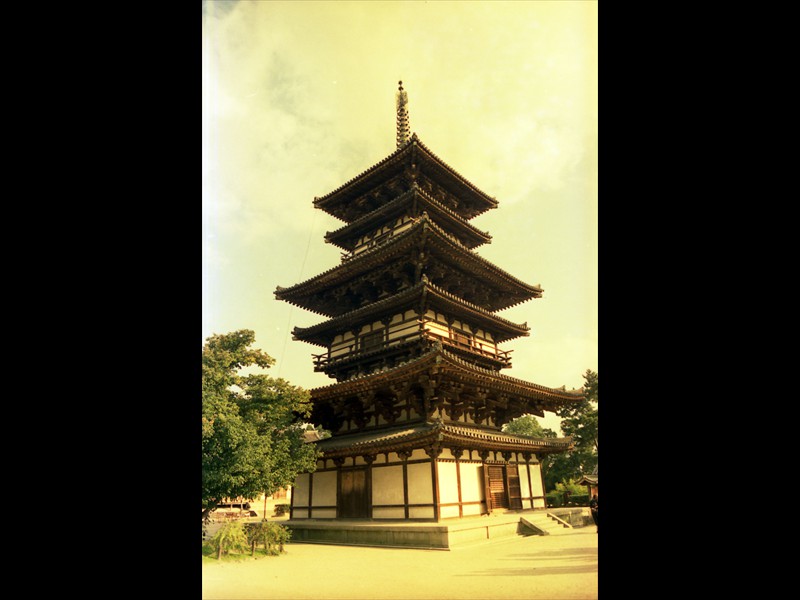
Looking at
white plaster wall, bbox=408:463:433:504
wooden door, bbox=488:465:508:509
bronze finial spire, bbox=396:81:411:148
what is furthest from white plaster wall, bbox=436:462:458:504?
bronze finial spire, bbox=396:81:411:148

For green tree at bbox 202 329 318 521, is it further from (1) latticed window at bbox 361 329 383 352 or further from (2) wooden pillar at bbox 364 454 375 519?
(1) latticed window at bbox 361 329 383 352

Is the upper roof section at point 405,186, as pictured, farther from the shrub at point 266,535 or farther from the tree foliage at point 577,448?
the tree foliage at point 577,448

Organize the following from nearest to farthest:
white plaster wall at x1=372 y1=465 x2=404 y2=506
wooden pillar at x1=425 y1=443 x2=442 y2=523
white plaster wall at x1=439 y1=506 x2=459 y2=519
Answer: wooden pillar at x1=425 y1=443 x2=442 y2=523 < white plaster wall at x1=439 y1=506 x2=459 y2=519 < white plaster wall at x1=372 y1=465 x2=404 y2=506

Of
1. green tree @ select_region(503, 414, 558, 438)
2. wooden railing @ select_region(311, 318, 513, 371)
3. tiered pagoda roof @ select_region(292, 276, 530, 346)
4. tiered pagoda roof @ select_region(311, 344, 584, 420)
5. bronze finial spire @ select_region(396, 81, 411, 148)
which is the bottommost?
green tree @ select_region(503, 414, 558, 438)

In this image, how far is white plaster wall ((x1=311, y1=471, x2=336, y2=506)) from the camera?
56.4 feet

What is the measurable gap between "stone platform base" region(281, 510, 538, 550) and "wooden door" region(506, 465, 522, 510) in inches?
17.6

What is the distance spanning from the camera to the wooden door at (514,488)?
17.0 m

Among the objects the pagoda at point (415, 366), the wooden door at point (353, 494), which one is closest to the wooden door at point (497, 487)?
the pagoda at point (415, 366)

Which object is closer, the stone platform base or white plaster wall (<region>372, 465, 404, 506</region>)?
the stone platform base

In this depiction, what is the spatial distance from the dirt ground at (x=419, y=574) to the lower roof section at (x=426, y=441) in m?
2.92

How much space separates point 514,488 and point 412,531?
5.65m

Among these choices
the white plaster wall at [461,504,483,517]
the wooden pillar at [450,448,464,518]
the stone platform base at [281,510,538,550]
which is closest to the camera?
the stone platform base at [281,510,538,550]
